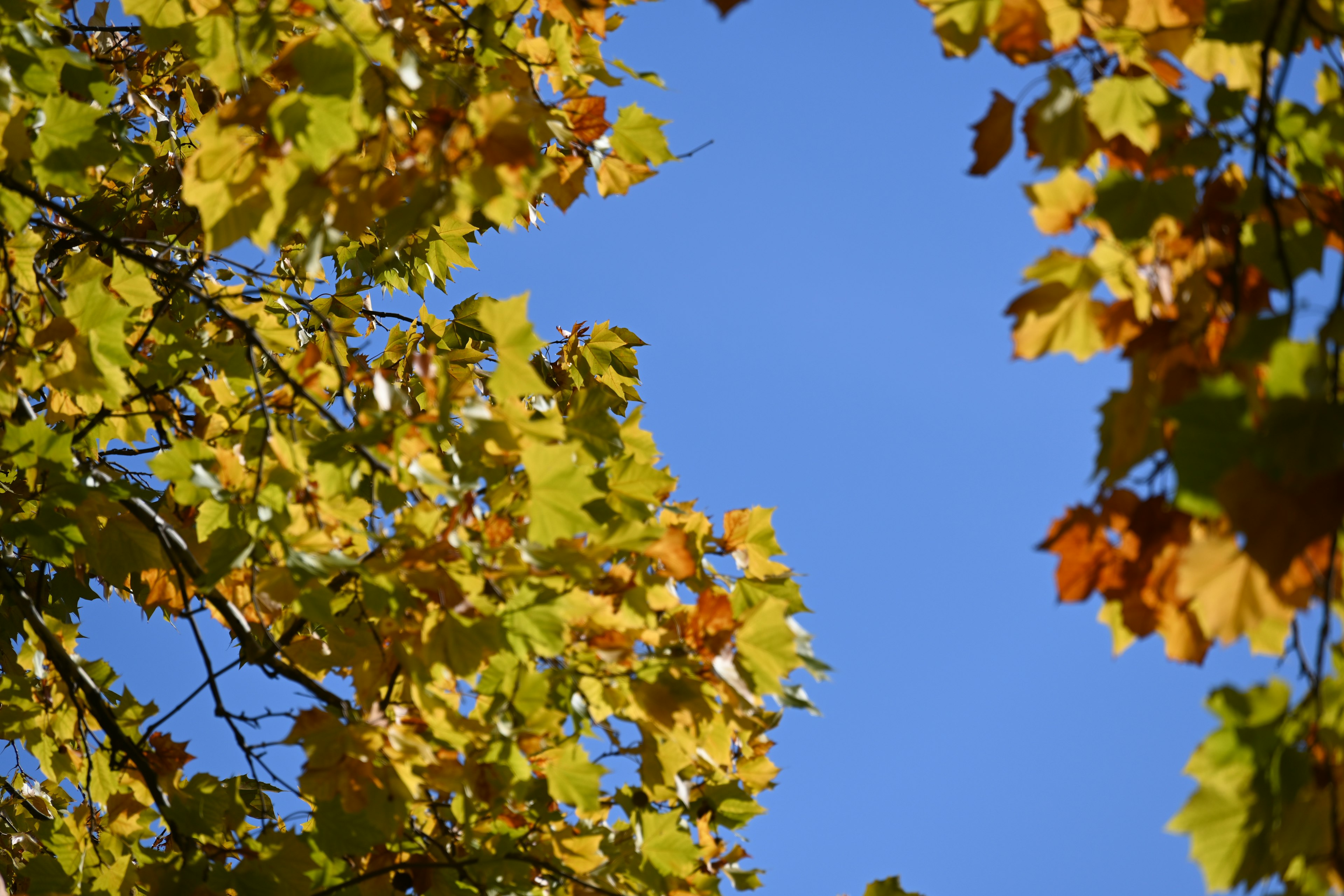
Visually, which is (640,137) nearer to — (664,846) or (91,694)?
(664,846)

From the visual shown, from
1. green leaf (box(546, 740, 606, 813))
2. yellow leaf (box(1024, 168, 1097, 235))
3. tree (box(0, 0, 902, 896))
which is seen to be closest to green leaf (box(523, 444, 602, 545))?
tree (box(0, 0, 902, 896))

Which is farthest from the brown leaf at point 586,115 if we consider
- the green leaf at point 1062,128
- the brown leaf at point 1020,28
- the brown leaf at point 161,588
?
the brown leaf at point 161,588

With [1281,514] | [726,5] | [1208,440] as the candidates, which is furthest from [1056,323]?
[726,5]

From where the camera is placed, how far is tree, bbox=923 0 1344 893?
4.25ft

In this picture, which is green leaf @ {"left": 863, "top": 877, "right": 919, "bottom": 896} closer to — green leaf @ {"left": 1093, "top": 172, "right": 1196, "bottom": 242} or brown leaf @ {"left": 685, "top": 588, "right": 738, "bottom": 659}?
brown leaf @ {"left": 685, "top": 588, "right": 738, "bottom": 659}

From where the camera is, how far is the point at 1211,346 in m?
1.69

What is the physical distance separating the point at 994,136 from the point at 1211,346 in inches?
23.2

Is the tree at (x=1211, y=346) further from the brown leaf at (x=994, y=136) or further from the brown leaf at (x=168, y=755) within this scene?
the brown leaf at (x=168, y=755)

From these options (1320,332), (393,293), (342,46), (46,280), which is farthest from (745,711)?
(393,293)

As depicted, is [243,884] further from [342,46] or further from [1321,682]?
[1321,682]

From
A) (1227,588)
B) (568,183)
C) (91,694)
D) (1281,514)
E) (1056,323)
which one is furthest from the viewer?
(91,694)

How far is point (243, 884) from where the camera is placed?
2.31 m

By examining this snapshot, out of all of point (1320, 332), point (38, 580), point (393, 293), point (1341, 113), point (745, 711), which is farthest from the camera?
point (393, 293)

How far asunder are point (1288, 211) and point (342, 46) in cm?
186
